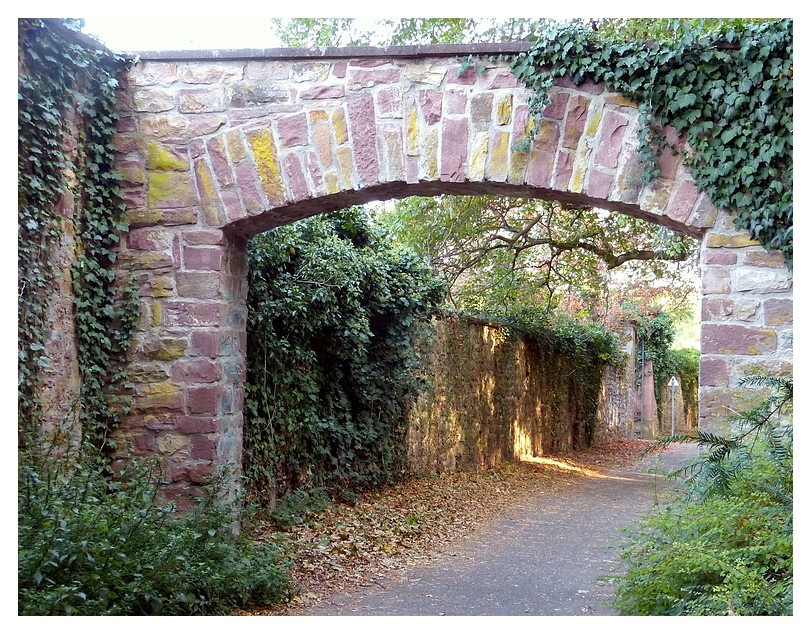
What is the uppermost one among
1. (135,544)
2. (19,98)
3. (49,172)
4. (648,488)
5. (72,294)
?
(19,98)

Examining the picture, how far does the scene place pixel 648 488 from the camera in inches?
377

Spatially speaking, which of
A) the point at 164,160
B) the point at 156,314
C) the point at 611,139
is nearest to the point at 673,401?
the point at 611,139

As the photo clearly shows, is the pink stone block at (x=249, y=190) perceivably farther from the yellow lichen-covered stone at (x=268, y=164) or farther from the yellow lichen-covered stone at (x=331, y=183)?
the yellow lichen-covered stone at (x=331, y=183)

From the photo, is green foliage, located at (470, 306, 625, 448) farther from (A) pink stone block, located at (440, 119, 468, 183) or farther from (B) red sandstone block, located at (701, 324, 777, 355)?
(B) red sandstone block, located at (701, 324, 777, 355)

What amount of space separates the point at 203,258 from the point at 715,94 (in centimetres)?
290

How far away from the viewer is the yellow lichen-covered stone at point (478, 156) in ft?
14.6

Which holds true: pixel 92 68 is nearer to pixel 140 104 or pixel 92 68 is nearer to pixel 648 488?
pixel 140 104

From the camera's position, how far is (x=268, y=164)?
Answer: 4.57 metres

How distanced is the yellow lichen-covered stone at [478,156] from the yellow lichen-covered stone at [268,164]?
1069 millimetres

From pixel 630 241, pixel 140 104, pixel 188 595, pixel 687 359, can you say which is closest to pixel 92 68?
pixel 140 104

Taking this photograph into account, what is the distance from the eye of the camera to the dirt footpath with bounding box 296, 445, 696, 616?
4320mm

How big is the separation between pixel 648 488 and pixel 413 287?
427 centimetres

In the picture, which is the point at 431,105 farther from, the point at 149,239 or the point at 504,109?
the point at 149,239

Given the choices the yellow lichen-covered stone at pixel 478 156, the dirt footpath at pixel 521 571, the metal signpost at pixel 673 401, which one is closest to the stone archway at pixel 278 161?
the yellow lichen-covered stone at pixel 478 156
